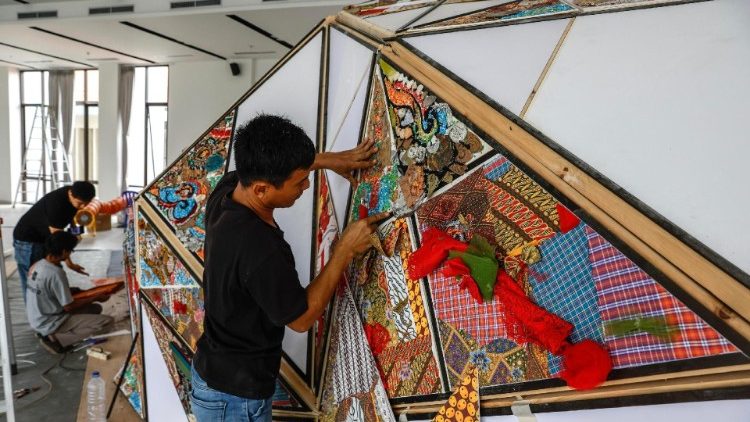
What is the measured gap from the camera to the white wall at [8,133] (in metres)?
10.7

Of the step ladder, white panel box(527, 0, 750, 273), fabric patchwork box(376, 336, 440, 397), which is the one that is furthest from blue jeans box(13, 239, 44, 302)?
the step ladder

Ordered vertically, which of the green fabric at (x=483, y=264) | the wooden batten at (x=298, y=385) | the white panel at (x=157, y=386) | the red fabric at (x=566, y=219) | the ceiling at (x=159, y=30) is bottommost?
the white panel at (x=157, y=386)

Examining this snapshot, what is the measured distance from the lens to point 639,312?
3.02 feet

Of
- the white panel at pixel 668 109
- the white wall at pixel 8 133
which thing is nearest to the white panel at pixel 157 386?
the white panel at pixel 668 109

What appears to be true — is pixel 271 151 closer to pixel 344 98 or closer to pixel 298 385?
pixel 344 98

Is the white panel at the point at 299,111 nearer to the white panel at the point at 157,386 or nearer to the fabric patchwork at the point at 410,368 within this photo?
the fabric patchwork at the point at 410,368

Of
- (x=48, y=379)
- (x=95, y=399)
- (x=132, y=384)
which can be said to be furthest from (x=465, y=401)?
(x=48, y=379)

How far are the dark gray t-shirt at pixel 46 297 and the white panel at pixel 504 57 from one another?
3671mm

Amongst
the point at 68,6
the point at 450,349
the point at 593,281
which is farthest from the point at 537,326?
the point at 68,6

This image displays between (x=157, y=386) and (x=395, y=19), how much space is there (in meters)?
1.93

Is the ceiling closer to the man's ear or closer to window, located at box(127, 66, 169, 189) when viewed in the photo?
window, located at box(127, 66, 169, 189)

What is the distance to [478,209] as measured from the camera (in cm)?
121

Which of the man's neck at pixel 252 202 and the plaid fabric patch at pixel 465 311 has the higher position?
the man's neck at pixel 252 202

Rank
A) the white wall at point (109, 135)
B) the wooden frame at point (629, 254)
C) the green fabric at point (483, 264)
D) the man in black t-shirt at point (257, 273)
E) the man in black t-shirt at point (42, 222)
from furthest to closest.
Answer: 1. the white wall at point (109, 135)
2. the man in black t-shirt at point (42, 222)
3. the man in black t-shirt at point (257, 273)
4. the green fabric at point (483, 264)
5. the wooden frame at point (629, 254)
